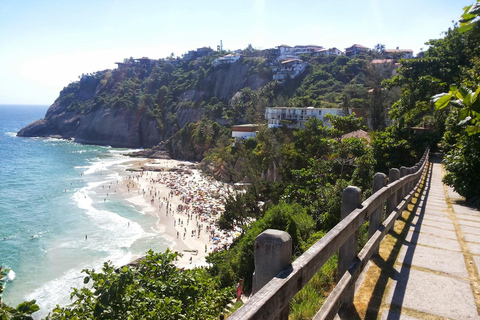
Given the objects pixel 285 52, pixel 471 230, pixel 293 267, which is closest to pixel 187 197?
pixel 471 230

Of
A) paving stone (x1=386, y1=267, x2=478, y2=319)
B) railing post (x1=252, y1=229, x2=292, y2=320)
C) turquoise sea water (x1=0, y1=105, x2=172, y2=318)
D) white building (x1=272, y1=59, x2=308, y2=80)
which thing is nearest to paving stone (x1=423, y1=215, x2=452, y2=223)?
paving stone (x1=386, y1=267, x2=478, y2=319)

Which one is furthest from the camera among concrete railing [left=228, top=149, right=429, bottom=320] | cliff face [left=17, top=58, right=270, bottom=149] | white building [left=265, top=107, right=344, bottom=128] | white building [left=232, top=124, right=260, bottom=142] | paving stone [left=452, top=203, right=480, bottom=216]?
cliff face [left=17, top=58, right=270, bottom=149]

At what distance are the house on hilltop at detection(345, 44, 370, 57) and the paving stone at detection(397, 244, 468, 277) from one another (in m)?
100

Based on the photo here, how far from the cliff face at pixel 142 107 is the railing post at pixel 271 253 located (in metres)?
72.4

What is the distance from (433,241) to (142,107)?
320 feet

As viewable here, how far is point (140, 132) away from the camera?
9212cm

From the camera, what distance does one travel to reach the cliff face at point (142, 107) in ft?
294

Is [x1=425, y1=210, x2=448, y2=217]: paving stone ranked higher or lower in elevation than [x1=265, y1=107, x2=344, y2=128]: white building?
lower

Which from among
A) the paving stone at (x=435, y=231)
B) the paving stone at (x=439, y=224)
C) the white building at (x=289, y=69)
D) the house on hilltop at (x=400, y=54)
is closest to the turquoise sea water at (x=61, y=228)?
the paving stone at (x=435, y=231)

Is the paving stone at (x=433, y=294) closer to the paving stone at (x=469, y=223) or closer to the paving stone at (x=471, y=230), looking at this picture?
the paving stone at (x=471, y=230)

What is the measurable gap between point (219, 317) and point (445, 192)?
9754 millimetres

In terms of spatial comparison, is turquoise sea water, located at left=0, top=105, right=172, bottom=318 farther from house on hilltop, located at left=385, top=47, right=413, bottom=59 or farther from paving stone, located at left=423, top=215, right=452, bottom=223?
house on hilltop, located at left=385, top=47, right=413, bottom=59

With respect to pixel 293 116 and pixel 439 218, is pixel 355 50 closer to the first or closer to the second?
pixel 293 116

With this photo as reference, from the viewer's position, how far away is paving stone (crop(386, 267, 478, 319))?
3.22 metres
